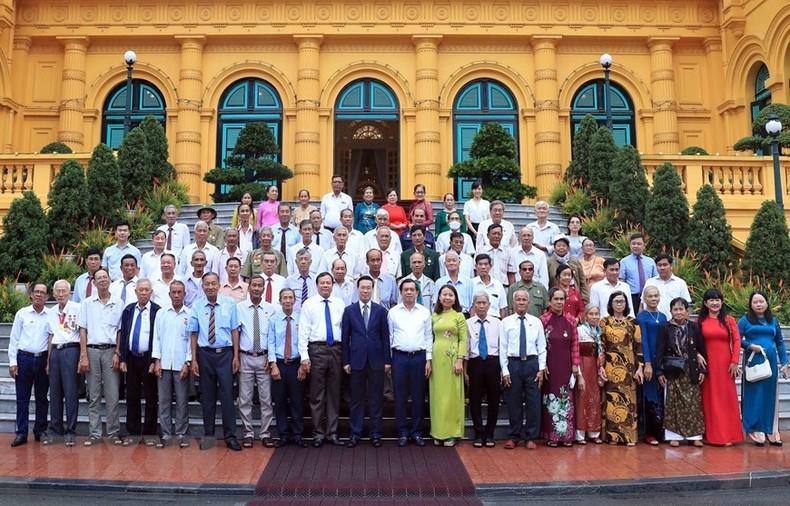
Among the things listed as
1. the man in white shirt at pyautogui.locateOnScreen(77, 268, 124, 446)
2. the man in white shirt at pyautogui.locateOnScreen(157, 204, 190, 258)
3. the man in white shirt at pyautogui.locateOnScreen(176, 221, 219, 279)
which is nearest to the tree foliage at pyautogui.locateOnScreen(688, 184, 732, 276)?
the man in white shirt at pyautogui.locateOnScreen(176, 221, 219, 279)

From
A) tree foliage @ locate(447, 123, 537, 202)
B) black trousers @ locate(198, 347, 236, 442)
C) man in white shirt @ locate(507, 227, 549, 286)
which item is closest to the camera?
black trousers @ locate(198, 347, 236, 442)

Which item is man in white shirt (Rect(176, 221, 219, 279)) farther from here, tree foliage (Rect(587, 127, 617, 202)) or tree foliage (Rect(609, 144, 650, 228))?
tree foliage (Rect(587, 127, 617, 202))

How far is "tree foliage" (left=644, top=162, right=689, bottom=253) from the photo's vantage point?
42.1 ft

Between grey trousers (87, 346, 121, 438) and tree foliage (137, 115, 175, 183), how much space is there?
8.89 meters

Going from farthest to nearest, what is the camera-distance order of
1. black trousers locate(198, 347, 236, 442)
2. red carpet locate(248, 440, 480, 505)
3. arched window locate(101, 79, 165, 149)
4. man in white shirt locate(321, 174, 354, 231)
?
1. arched window locate(101, 79, 165, 149)
2. man in white shirt locate(321, 174, 354, 231)
3. black trousers locate(198, 347, 236, 442)
4. red carpet locate(248, 440, 480, 505)

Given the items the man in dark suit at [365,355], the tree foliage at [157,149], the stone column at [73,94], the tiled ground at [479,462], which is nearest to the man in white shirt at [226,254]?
the man in dark suit at [365,355]

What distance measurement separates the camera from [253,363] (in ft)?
26.7

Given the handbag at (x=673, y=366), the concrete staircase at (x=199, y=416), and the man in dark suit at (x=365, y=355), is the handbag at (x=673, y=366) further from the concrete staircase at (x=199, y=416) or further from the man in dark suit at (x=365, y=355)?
the man in dark suit at (x=365, y=355)

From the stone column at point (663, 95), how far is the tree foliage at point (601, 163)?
7.39 m

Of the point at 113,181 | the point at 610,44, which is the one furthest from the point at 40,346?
the point at 610,44

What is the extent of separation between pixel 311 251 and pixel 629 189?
745cm

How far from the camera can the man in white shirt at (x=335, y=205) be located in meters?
12.1

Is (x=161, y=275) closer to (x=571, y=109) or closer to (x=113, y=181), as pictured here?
(x=113, y=181)

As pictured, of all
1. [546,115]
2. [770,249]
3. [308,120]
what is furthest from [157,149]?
[770,249]
